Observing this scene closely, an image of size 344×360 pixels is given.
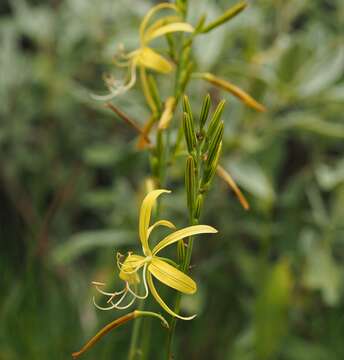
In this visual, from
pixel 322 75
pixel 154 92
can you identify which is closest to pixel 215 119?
pixel 154 92

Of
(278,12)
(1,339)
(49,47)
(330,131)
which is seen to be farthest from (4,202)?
(330,131)

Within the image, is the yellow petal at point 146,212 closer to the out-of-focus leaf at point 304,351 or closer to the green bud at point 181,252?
the green bud at point 181,252

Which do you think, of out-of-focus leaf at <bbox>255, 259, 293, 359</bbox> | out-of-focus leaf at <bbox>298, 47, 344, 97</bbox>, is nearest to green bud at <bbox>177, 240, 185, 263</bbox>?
out-of-focus leaf at <bbox>255, 259, 293, 359</bbox>

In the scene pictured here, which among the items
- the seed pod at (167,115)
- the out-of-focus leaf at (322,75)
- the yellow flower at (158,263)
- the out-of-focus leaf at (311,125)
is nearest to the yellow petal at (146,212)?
the yellow flower at (158,263)

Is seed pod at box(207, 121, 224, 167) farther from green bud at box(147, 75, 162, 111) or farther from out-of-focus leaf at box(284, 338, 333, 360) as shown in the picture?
out-of-focus leaf at box(284, 338, 333, 360)

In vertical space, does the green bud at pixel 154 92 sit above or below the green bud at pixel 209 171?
above

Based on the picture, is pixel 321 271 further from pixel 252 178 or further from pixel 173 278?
pixel 173 278
